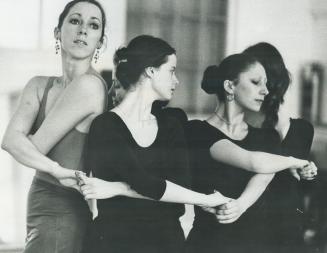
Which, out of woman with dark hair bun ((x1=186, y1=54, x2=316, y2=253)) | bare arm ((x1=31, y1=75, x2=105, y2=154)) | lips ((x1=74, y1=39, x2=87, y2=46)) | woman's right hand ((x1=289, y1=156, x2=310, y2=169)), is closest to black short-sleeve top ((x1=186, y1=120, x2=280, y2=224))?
woman with dark hair bun ((x1=186, y1=54, x2=316, y2=253))

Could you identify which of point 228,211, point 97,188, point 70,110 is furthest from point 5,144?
point 228,211

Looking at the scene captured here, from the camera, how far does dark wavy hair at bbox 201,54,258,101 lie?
1835 millimetres

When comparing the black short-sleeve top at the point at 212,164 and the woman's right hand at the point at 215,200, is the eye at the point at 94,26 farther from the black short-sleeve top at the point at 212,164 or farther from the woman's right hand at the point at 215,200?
the woman's right hand at the point at 215,200

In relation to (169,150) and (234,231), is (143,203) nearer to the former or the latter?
(169,150)

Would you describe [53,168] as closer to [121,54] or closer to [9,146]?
[9,146]

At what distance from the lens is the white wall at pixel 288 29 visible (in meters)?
1.88

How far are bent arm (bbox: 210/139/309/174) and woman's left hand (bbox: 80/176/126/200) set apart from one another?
1.36 ft

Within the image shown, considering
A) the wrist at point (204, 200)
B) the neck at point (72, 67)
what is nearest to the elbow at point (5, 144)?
the neck at point (72, 67)

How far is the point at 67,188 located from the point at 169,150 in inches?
15.7

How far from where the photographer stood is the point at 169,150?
69.5 inches

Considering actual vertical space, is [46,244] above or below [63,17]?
below

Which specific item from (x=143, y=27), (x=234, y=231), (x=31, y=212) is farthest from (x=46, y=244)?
(x=143, y=27)

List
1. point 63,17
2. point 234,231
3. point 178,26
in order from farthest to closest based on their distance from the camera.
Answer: point 234,231, point 178,26, point 63,17

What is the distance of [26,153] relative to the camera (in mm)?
1667
